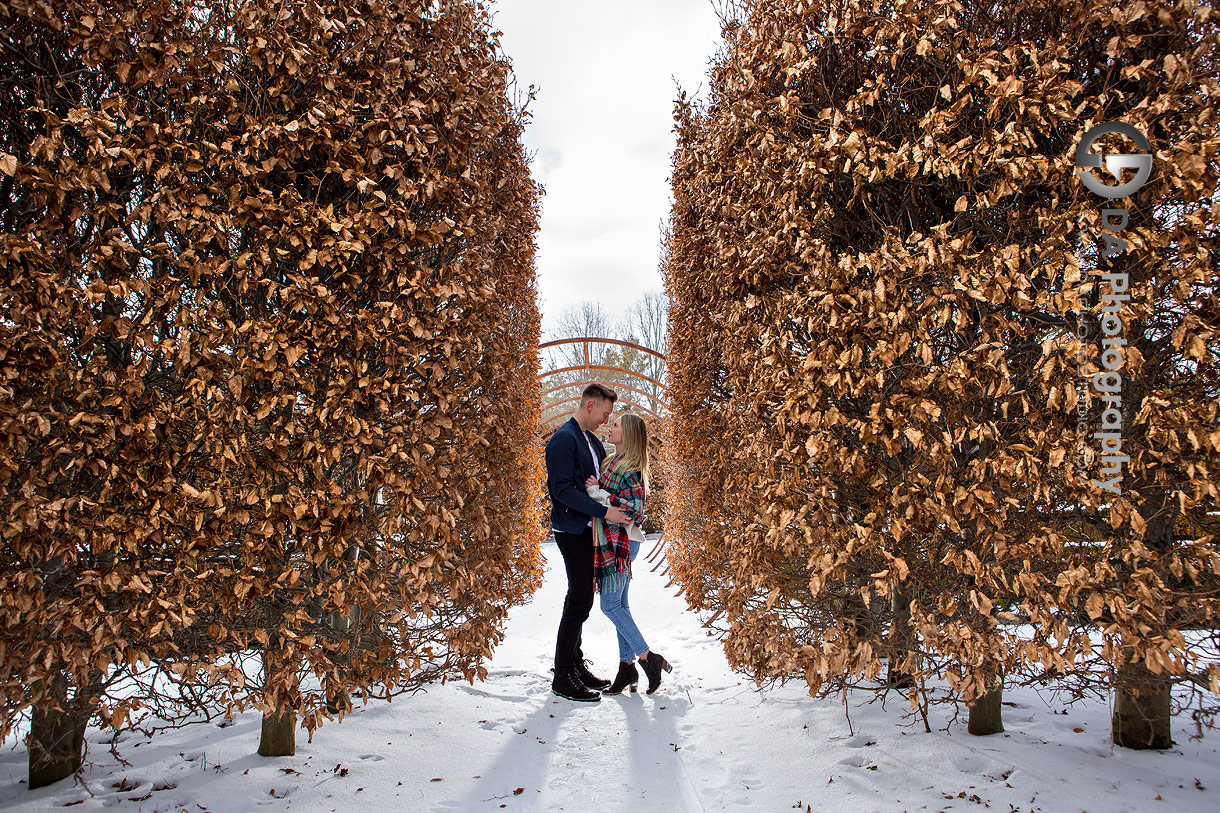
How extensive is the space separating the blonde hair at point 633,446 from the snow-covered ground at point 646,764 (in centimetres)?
173

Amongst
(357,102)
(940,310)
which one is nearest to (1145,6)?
(940,310)

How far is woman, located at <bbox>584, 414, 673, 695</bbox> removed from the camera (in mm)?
4488

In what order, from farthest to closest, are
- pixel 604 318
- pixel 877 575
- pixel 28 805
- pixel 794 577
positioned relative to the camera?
pixel 604 318
pixel 794 577
pixel 28 805
pixel 877 575

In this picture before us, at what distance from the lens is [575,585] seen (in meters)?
4.35

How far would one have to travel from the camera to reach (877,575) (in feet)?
8.36

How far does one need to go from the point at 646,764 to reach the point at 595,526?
154 cm

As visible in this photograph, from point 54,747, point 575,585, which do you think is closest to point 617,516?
point 575,585

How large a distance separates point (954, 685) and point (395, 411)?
2769 mm

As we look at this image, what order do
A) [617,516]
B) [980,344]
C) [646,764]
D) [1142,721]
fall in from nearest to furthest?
1. [980,344]
2. [1142,721]
3. [646,764]
4. [617,516]

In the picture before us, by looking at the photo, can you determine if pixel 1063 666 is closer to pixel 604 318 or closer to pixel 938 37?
pixel 938 37
